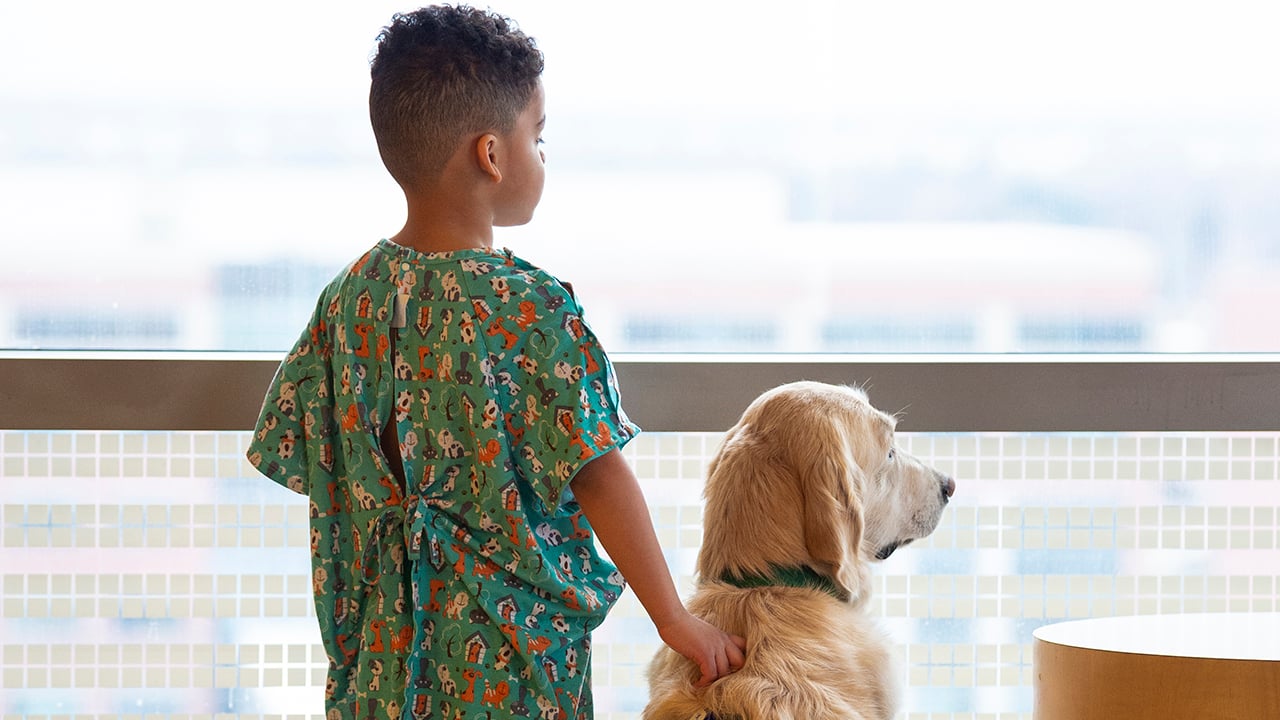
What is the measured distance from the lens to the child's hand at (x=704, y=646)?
56.6 inches

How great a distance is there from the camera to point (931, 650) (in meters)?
2.02

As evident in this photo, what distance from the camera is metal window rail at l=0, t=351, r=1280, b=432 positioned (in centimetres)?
190

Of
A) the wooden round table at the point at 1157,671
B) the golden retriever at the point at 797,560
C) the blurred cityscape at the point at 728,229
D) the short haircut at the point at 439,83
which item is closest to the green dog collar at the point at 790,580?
the golden retriever at the point at 797,560

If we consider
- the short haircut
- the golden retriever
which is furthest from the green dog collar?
the short haircut

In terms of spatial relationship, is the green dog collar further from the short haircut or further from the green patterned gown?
the short haircut

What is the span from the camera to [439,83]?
1.40m

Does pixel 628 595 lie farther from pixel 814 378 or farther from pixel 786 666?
pixel 786 666

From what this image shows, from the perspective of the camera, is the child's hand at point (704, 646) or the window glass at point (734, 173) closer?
the child's hand at point (704, 646)

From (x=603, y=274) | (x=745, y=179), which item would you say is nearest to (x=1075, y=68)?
(x=745, y=179)

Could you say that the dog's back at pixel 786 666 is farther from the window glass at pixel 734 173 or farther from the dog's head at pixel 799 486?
the window glass at pixel 734 173

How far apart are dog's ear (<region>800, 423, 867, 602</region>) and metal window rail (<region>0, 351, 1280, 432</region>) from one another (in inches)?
14.2

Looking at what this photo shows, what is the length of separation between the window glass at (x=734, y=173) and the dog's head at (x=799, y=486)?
0.37 metres

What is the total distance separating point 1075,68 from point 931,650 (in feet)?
3.40

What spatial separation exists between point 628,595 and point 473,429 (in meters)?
0.74
